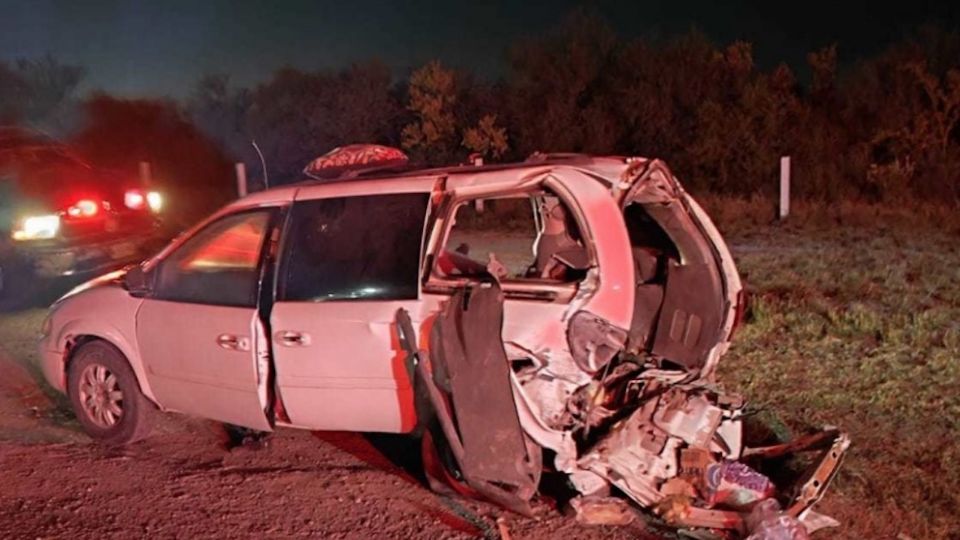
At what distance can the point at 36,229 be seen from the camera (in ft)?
33.9

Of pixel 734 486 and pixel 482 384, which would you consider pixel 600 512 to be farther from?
pixel 482 384

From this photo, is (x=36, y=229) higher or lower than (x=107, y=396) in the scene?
higher

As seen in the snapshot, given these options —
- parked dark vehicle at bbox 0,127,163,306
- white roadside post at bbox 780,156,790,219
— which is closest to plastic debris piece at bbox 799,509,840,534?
parked dark vehicle at bbox 0,127,163,306

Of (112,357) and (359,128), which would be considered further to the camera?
(359,128)

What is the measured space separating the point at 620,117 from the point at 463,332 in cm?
2062

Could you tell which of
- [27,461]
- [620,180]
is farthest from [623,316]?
[27,461]

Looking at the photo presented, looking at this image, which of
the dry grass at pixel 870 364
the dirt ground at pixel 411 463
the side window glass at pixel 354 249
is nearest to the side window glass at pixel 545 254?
the side window glass at pixel 354 249

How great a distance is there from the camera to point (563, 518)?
5.04 m

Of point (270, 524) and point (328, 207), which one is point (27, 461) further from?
point (328, 207)

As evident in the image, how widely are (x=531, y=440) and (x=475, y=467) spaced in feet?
1.01

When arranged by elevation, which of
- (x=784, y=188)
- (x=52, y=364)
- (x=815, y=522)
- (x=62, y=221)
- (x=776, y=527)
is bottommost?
(x=815, y=522)

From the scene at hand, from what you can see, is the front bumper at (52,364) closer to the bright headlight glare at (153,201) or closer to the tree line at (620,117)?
the bright headlight glare at (153,201)

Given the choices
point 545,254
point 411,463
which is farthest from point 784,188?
point 411,463

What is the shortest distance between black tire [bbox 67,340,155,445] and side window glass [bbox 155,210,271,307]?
0.63 m
